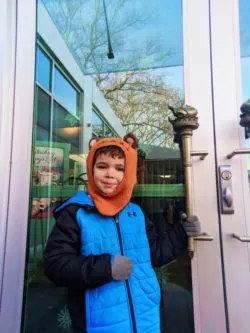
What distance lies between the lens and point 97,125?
64.1 inches

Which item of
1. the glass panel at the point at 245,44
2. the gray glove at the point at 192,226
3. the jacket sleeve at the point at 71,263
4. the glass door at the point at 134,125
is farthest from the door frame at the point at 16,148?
the glass panel at the point at 245,44

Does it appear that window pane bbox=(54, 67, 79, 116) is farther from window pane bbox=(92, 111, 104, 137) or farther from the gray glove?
the gray glove

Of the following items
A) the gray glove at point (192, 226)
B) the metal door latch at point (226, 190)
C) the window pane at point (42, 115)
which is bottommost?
the gray glove at point (192, 226)

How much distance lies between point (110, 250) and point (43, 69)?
1.21 m

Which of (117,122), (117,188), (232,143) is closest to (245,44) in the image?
(232,143)

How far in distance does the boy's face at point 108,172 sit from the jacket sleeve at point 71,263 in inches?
7.5

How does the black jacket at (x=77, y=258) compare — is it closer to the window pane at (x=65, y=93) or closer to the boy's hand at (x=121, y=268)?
the boy's hand at (x=121, y=268)

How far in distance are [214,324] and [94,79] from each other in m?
1.67

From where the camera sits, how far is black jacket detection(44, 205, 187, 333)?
74 centimetres

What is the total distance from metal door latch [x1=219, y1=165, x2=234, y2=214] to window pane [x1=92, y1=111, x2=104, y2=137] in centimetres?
84

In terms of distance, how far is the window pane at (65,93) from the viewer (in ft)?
5.61

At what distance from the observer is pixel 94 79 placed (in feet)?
5.68

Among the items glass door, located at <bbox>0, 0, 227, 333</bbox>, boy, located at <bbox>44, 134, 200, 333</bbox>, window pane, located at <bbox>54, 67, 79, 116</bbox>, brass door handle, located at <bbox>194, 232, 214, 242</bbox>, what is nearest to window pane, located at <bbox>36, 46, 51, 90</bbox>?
glass door, located at <bbox>0, 0, 227, 333</bbox>

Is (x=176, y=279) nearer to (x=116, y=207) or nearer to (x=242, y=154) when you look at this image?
(x=116, y=207)
